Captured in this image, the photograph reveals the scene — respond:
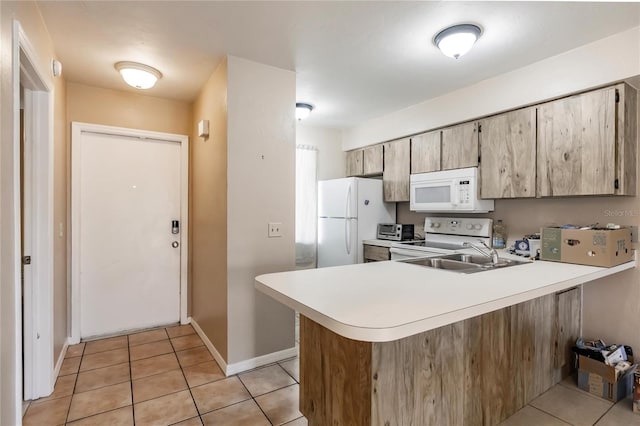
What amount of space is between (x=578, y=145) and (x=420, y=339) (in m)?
2.04

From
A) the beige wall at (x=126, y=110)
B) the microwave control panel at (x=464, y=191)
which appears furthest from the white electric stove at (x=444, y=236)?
the beige wall at (x=126, y=110)

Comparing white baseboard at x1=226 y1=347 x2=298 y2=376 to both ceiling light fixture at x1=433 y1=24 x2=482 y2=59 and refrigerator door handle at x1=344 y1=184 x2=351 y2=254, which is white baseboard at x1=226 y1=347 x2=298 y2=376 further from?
ceiling light fixture at x1=433 y1=24 x2=482 y2=59

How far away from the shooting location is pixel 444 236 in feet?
11.7

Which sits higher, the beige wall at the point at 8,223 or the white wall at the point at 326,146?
the white wall at the point at 326,146

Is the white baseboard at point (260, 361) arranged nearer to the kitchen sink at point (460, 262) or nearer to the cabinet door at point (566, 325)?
the kitchen sink at point (460, 262)

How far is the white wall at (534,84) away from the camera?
218 centimetres

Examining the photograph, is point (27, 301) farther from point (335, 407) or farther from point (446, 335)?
point (446, 335)

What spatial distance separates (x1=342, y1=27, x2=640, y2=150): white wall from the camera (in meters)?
2.18

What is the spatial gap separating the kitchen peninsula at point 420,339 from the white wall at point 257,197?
91 cm

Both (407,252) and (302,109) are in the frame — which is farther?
(302,109)

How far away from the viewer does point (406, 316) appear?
108 cm

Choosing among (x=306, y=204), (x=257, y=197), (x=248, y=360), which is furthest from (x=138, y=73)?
(x=248, y=360)

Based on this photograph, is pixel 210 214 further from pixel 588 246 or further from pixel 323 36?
pixel 588 246

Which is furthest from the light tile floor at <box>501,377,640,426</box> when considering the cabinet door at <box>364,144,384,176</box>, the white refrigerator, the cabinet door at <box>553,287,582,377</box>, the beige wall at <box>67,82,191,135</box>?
the beige wall at <box>67,82,191,135</box>
